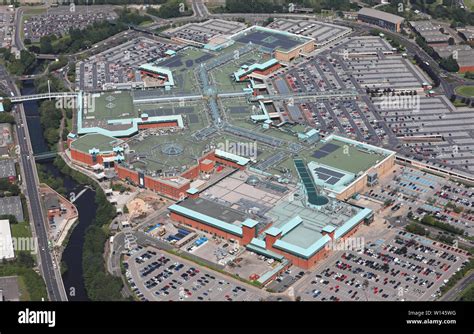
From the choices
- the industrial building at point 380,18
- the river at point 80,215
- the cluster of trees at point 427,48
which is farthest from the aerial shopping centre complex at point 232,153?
the industrial building at point 380,18

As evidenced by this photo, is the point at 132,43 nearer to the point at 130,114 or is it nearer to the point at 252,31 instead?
the point at 252,31

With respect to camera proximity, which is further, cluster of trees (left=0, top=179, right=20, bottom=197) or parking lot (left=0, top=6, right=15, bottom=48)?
parking lot (left=0, top=6, right=15, bottom=48)

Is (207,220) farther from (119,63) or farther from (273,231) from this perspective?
(119,63)

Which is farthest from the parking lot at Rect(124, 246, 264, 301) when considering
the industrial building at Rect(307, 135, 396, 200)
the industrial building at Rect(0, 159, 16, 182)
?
the industrial building at Rect(0, 159, 16, 182)

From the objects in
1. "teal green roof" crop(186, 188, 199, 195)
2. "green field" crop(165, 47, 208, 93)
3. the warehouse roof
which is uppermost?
the warehouse roof

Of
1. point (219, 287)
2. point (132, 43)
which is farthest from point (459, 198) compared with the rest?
point (132, 43)

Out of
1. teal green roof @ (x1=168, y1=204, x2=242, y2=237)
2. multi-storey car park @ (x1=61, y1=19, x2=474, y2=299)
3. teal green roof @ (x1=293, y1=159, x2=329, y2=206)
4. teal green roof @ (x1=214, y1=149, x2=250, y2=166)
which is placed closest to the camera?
teal green roof @ (x1=168, y1=204, x2=242, y2=237)

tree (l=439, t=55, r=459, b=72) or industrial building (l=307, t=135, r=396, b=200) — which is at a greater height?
tree (l=439, t=55, r=459, b=72)

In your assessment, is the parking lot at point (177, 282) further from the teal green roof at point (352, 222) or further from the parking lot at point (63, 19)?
the parking lot at point (63, 19)

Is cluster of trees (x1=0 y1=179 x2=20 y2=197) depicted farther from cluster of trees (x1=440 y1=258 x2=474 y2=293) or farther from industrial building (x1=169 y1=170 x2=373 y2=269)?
cluster of trees (x1=440 y1=258 x2=474 y2=293)
